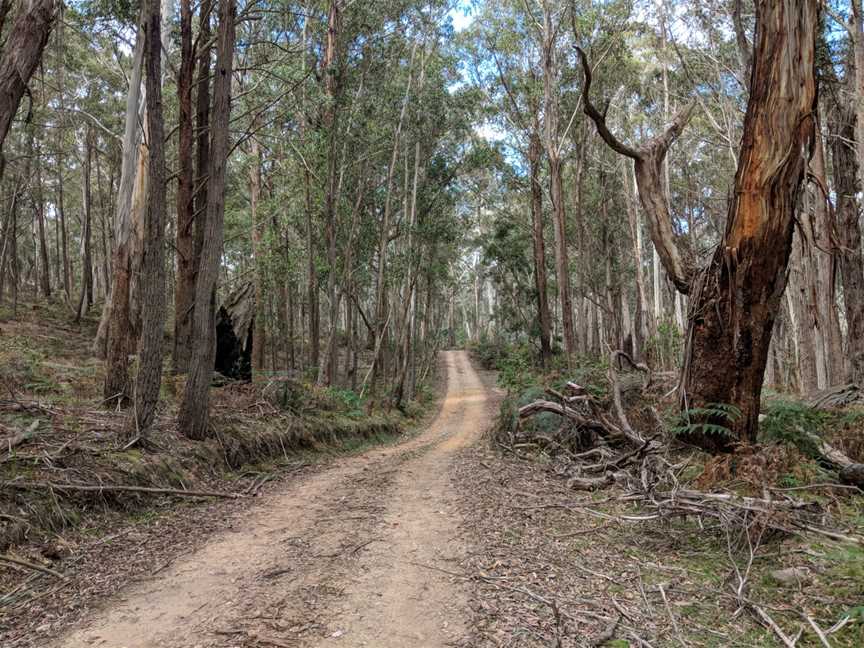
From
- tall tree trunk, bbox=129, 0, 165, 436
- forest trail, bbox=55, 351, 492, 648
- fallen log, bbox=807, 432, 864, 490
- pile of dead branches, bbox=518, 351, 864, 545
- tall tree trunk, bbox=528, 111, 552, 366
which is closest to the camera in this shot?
forest trail, bbox=55, 351, 492, 648

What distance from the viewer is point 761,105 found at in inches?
251

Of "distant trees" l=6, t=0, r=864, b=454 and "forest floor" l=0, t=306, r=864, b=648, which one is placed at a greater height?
"distant trees" l=6, t=0, r=864, b=454

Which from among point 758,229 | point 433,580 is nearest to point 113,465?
point 433,580

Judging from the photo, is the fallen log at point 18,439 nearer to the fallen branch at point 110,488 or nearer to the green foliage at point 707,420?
the fallen branch at point 110,488

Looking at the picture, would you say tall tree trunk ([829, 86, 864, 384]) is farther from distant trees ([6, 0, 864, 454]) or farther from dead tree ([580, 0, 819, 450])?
dead tree ([580, 0, 819, 450])

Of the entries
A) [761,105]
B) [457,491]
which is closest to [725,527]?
[457,491]

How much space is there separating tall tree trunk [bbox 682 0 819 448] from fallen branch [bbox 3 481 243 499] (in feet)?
20.3

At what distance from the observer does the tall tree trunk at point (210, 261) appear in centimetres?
830

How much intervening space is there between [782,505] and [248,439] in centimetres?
769

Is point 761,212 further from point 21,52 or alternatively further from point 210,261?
point 21,52

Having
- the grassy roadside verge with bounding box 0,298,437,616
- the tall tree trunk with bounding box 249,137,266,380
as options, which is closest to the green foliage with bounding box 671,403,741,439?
the grassy roadside verge with bounding box 0,298,437,616

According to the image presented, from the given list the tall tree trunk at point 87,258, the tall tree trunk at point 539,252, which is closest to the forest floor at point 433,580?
the tall tree trunk at point 539,252

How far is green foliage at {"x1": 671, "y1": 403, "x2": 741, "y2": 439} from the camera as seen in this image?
6.26 metres

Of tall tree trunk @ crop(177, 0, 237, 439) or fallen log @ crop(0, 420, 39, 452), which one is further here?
tall tree trunk @ crop(177, 0, 237, 439)
